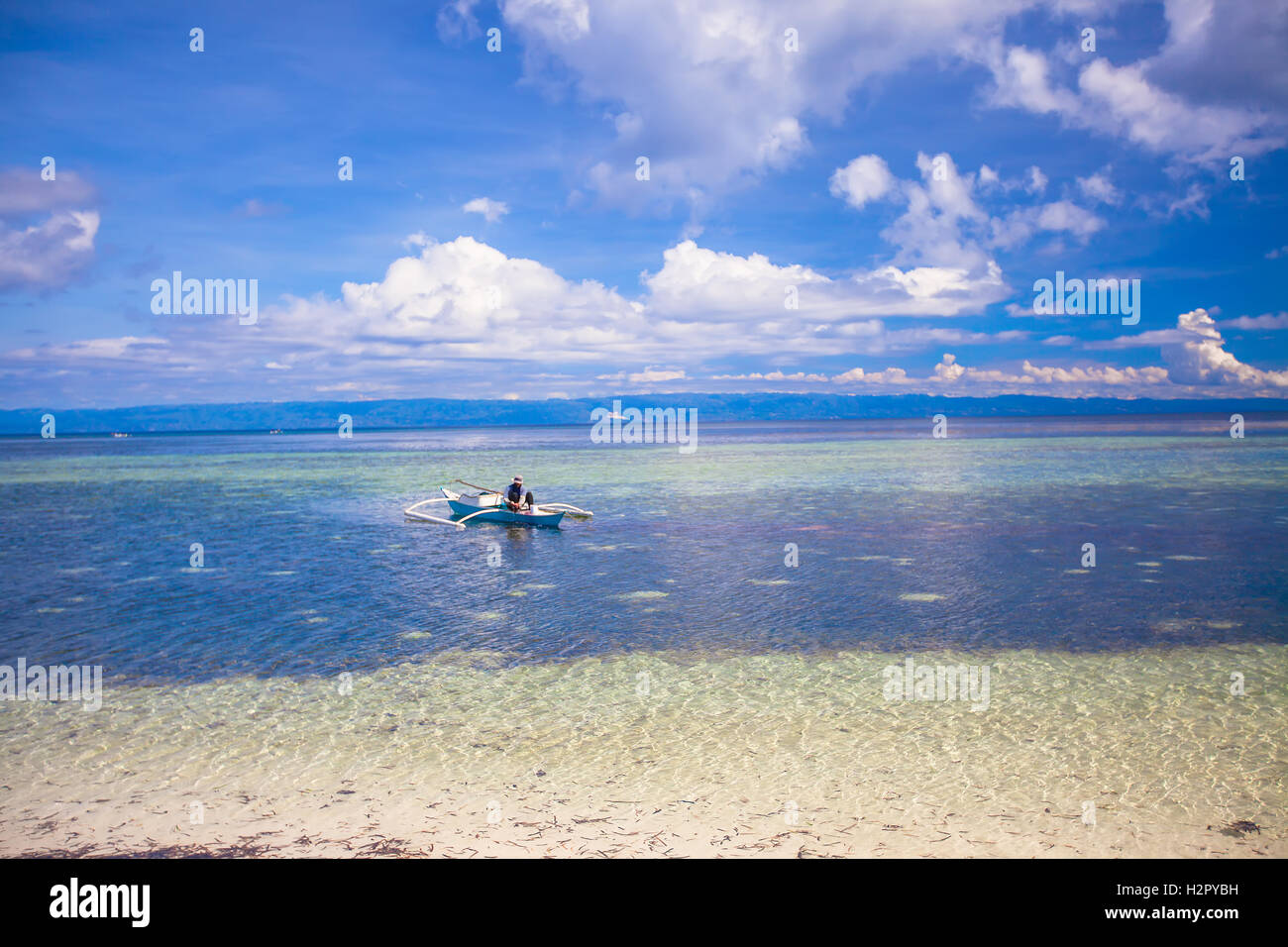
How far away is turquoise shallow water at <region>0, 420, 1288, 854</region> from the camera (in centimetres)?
722

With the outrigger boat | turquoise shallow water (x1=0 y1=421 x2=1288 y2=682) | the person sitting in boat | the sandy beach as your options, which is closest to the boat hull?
the outrigger boat

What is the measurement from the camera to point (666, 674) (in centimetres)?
1108

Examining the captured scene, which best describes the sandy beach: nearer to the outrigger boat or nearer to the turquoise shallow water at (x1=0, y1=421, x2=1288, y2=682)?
the turquoise shallow water at (x1=0, y1=421, x2=1288, y2=682)

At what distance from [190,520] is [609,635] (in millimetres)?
23586

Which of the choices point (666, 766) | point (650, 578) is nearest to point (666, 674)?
point (666, 766)

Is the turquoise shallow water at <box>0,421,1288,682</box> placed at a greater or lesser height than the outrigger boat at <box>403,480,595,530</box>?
lesser

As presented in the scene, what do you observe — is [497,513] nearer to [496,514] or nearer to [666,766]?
[496,514]

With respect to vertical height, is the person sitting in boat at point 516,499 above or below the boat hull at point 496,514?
above

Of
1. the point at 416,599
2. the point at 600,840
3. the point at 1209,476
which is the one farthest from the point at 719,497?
the point at 600,840

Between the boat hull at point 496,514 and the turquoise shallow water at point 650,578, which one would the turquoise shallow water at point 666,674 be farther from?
the boat hull at point 496,514

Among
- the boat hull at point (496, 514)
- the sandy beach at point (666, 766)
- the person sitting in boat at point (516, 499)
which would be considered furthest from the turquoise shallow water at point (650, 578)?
the sandy beach at point (666, 766)

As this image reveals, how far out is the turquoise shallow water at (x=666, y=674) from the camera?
722 cm

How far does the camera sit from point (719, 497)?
Answer: 116ft
